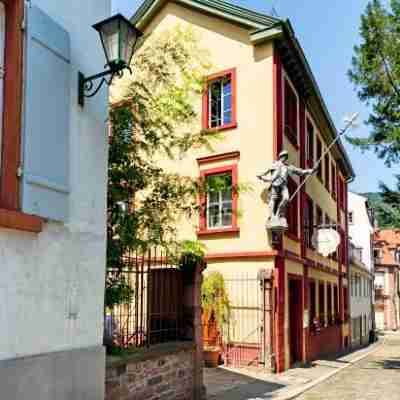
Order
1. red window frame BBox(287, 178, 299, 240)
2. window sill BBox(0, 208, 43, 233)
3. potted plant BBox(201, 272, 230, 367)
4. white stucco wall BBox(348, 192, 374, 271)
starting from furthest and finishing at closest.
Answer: white stucco wall BBox(348, 192, 374, 271) → red window frame BBox(287, 178, 299, 240) → potted plant BBox(201, 272, 230, 367) → window sill BBox(0, 208, 43, 233)

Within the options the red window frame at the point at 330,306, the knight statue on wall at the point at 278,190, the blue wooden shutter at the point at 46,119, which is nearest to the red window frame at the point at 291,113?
the knight statue on wall at the point at 278,190

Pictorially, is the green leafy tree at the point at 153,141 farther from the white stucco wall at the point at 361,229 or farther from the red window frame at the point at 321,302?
the white stucco wall at the point at 361,229

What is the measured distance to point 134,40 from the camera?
607cm

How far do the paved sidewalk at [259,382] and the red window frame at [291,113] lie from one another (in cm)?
678

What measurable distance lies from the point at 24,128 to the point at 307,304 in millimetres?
14870

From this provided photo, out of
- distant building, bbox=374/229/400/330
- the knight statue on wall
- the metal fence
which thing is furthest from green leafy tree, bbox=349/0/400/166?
distant building, bbox=374/229/400/330

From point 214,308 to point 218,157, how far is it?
423 centimetres

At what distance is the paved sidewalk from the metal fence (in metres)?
1.90

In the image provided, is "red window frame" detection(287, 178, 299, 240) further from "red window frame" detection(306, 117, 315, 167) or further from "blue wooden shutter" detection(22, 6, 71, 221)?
"blue wooden shutter" detection(22, 6, 71, 221)

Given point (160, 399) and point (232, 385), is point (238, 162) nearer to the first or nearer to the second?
point (232, 385)

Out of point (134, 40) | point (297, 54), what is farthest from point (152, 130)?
point (297, 54)

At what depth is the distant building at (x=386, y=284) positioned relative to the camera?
56844mm

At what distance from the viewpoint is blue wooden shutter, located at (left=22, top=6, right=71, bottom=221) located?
504 centimetres

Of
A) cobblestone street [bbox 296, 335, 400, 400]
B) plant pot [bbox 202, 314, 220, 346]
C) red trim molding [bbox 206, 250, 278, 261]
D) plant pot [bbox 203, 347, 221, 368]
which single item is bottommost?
cobblestone street [bbox 296, 335, 400, 400]
